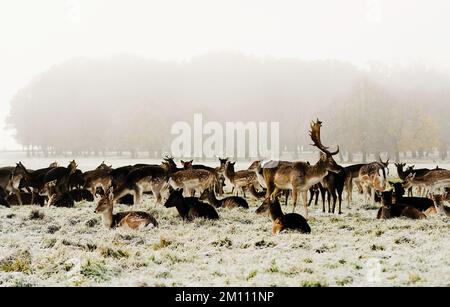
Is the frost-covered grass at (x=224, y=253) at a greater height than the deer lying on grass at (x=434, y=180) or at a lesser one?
lesser

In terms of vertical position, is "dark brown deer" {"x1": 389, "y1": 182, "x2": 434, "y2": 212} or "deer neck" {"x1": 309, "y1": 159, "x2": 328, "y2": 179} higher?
"deer neck" {"x1": 309, "y1": 159, "x2": 328, "y2": 179}

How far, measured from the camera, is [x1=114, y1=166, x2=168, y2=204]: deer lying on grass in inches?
592

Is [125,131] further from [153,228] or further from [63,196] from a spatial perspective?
[153,228]

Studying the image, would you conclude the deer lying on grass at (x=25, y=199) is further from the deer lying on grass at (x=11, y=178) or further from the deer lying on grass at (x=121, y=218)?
the deer lying on grass at (x=121, y=218)

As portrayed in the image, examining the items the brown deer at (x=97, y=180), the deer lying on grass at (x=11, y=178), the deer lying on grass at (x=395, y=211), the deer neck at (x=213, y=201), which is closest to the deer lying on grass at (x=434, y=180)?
the deer lying on grass at (x=395, y=211)

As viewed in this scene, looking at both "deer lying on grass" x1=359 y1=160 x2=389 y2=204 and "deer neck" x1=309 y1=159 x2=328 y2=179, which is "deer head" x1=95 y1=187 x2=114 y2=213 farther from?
"deer lying on grass" x1=359 y1=160 x2=389 y2=204

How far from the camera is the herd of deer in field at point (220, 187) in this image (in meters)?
12.2

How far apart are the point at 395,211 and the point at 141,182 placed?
298 inches

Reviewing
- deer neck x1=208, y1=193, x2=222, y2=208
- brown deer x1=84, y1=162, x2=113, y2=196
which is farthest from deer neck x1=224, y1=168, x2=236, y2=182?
brown deer x1=84, y1=162, x2=113, y2=196

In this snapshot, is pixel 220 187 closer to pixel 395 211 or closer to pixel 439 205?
pixel 395 211

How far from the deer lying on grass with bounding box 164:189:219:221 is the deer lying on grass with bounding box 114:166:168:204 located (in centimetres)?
253

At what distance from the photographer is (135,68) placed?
80.3 meters

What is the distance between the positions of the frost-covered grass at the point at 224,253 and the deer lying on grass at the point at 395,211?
38 cm
